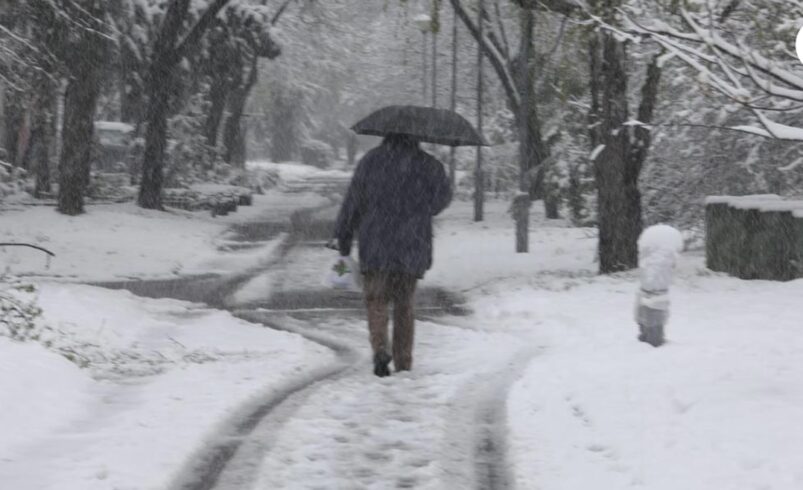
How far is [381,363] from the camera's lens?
876 centimetres

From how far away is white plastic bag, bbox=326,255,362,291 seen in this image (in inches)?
359

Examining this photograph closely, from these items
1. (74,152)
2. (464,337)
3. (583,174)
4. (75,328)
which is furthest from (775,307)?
(74,152)

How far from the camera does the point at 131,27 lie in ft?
95.2

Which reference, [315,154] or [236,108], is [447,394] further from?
[315,154]

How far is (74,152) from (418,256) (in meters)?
17.7

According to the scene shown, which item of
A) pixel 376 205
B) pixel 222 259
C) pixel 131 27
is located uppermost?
pixel 131 27

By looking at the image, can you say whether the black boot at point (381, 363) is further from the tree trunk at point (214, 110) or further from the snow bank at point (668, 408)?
the tree trunk at point (214, 110)

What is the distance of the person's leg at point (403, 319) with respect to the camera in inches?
348

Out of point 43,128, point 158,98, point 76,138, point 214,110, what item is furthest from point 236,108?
point 76,138

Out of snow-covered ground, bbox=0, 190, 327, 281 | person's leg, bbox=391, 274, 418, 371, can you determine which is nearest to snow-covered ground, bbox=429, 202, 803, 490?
person's leg, bbox=391, 274, 418, 371

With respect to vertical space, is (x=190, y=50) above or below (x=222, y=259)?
above

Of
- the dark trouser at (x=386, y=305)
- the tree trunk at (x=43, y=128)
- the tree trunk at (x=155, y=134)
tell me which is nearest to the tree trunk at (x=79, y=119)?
the tree trunk at (x=43, y=128)

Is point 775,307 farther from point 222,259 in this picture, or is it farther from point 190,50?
point 190,50

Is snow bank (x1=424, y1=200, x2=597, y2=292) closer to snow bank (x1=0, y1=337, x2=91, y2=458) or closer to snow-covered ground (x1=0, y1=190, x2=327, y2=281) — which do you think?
snow-covered ground (x1=0, y1=190, x2=327, y2=281)
